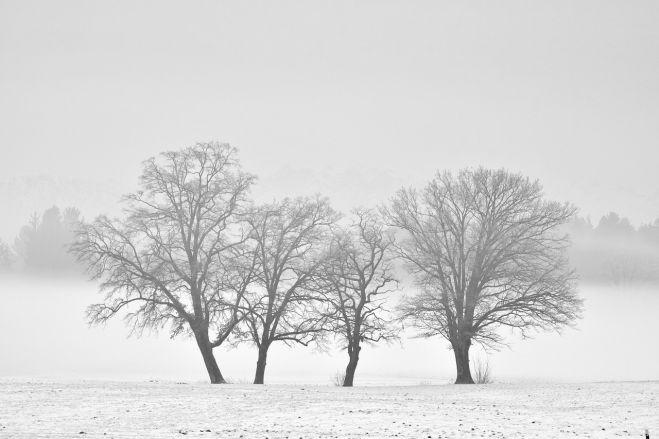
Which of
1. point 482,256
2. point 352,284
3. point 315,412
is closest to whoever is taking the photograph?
point 315,412

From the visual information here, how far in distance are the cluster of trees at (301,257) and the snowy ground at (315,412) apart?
6462 mm

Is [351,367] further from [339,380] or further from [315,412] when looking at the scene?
[315,412]

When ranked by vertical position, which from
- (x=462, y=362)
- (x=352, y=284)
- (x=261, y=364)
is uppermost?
(x=352, y=284)

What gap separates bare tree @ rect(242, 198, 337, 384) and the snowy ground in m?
6.52

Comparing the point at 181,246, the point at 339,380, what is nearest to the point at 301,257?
the point at 181,246

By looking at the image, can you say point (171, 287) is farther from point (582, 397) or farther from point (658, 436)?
point (658, 436)

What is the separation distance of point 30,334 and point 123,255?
64960 mm

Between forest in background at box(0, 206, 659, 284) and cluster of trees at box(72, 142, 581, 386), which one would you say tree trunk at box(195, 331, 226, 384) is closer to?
cluster of trees at box(72, 142, 581, 386)

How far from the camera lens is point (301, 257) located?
4097 cm

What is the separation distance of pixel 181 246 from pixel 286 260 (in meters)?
5.65

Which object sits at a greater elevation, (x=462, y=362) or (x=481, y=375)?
(x=462, y=362)

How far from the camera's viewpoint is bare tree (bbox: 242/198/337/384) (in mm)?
40188

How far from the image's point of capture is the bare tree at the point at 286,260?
40188mm

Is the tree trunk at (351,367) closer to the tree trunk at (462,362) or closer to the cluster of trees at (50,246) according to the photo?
the tree trunk at (462,362)
